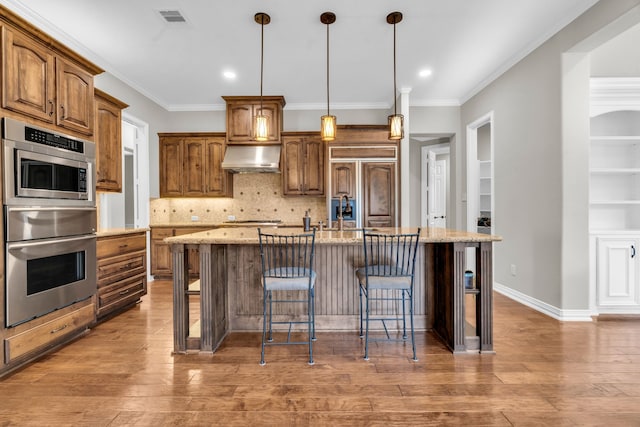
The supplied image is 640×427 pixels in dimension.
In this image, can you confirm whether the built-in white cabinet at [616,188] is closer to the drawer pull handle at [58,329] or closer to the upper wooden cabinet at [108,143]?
the drawer pull handle at [58,329]

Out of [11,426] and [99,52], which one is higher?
[99,52]

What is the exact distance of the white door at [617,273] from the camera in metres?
3.35

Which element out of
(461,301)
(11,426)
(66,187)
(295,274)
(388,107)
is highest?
(388,107)

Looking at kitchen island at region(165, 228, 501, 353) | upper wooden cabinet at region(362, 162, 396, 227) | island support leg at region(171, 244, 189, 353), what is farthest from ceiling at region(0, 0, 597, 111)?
island support leg at region(171, 244, 189, 353)

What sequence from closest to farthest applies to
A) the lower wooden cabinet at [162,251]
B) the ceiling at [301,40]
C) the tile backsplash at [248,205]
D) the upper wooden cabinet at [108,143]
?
the ceiling at [301,40] → the upper wooden cabinet at [108,143] → the lower wooden cabinet at [162,251] → the tile backsplash at [248,205]

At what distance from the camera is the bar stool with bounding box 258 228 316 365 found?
2.43 meters

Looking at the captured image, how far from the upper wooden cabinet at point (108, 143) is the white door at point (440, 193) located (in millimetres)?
5275

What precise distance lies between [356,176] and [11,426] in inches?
168

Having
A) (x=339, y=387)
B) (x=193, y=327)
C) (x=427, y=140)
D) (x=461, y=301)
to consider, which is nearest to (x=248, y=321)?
(x=193, y=327)

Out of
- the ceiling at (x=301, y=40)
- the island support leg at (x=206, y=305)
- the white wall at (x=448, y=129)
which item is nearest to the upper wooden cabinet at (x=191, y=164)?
the ceiling at (x=301, y=40)

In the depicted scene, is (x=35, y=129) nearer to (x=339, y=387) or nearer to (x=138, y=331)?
(x=138, y=331)

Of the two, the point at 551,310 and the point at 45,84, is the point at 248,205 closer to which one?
the point at 45,84

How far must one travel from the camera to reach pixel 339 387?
6.79ft

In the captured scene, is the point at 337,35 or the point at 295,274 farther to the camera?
the point at 337,35
